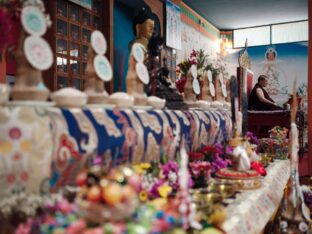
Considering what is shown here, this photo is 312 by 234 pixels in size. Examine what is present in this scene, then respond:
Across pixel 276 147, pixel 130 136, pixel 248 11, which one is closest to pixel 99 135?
pixel 130 136

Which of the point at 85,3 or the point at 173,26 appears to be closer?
the point at 85,3

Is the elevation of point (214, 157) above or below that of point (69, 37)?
below

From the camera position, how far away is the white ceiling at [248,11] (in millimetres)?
7795

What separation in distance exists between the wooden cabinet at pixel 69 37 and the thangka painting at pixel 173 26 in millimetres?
2168

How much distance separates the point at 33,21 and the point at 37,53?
0.13 meters

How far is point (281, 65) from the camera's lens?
9977 mm

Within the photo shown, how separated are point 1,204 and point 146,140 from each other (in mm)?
852

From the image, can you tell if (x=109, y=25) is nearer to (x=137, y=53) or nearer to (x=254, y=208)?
(x=137, y=53)

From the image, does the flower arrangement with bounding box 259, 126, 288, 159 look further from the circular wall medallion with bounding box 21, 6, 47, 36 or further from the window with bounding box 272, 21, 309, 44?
the window with bounding box 272, 21, 309, 44

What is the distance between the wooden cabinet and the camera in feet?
13.5

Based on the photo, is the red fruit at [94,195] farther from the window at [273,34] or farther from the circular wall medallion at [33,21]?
the window at [273,34]

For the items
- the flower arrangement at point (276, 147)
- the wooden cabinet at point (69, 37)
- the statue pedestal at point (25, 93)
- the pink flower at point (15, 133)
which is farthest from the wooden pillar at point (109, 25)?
the pink flower at point (15, 133)

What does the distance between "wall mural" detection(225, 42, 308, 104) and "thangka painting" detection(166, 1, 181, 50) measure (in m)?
3.71

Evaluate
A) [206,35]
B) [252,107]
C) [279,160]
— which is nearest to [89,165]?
[279,160]
